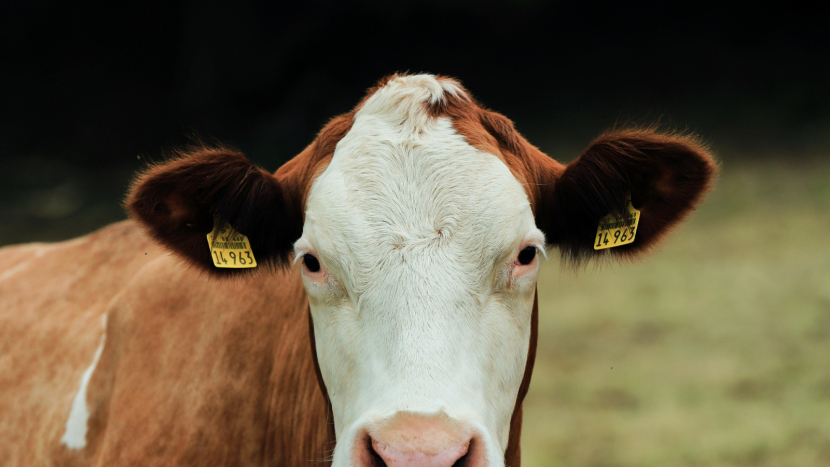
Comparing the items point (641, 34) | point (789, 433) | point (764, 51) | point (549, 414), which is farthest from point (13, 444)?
point (764, 51)

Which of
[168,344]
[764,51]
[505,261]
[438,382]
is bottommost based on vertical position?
[438,382]

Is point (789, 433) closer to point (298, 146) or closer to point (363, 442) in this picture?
point (363, 442)

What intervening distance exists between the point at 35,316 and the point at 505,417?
2.54 meters

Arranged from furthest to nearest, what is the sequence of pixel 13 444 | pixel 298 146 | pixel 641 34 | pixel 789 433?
pixel 641 34
pixel 298 146
pixel 789 433
pixel 13 444

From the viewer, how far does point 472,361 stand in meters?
2.05

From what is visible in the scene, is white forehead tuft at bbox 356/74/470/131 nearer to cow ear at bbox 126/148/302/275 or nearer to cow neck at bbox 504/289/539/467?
cow ear at bbox 126/148/302/275

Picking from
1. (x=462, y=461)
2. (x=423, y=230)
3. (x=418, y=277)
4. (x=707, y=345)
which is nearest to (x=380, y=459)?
(x=462, y=461)

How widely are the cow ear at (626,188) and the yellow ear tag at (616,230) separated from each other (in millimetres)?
24

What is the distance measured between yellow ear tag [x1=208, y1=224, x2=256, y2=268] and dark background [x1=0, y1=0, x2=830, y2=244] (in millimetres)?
11517

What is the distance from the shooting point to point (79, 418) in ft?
10.3

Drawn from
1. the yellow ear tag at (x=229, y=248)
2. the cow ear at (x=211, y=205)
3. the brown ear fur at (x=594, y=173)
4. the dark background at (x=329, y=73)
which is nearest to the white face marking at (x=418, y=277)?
the brown ear fur at (x=594, y=173)

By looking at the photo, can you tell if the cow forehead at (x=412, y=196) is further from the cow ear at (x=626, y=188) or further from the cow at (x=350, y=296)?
the cow ear at (x=626, y=188)

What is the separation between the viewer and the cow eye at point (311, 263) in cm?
232

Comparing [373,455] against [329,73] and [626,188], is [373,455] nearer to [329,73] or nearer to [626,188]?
[626,188]
